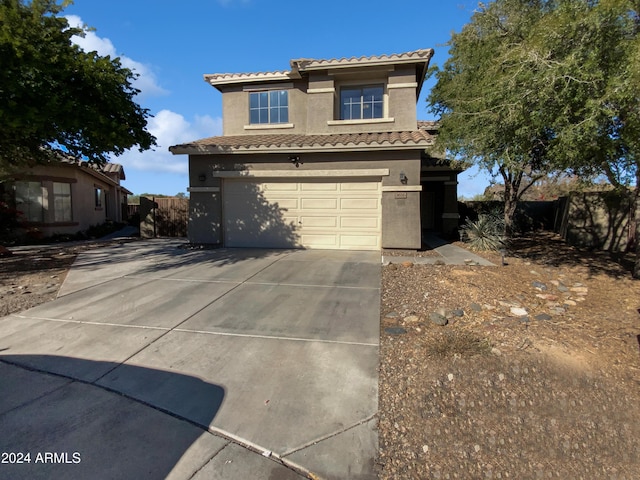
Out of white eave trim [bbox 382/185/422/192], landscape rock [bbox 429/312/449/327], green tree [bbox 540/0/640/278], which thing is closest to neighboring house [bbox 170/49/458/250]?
white eave trim [bbox 382/185/422/192]

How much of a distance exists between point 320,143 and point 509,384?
8585 millimetres

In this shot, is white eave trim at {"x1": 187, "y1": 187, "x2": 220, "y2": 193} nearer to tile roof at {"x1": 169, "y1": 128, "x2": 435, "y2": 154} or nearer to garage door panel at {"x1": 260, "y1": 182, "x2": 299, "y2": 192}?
tile roof at {"x1": 169, "y1": 128, "x2": 435, "y2": 154}

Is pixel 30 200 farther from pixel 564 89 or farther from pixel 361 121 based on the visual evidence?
pixel 564 89

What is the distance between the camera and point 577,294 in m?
6.32

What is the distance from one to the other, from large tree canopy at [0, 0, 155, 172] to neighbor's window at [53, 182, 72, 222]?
7.07m

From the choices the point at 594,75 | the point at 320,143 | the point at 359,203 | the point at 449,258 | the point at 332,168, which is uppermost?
the point at 320,143

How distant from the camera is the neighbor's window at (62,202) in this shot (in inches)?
648

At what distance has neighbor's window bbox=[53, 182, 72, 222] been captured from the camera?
16.5 m

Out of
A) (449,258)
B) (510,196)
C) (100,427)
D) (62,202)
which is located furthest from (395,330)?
(62,202)

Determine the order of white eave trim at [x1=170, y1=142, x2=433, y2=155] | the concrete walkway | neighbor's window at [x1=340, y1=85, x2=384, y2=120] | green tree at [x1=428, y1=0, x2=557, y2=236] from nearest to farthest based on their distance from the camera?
green tree at [x1=428, y1=0, x2=557, y2=236] < the concrete walkway < white eave trim at [x1=170, y1=142, x2=433, y2=155] < neighbor's window at [x1=340, y1=85, x2=384, y2=120]

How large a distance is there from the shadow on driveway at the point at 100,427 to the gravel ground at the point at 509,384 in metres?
1.51

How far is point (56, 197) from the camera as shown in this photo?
16.5 m

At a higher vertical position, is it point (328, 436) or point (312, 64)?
point (312, 64)

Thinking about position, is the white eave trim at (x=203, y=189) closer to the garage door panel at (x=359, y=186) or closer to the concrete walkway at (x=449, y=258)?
the garage door panel at (x=359, y=186)
